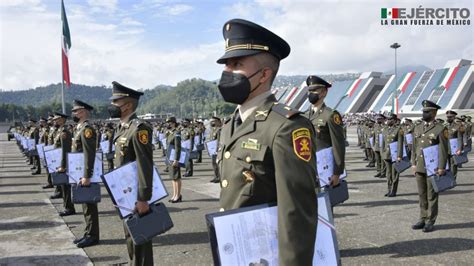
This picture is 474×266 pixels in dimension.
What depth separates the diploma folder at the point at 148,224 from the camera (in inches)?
169

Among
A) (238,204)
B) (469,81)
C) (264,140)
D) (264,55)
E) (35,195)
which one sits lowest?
(35,195)

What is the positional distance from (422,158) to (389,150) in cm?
365

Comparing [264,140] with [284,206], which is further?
[264,140]

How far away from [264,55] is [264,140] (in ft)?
1.70

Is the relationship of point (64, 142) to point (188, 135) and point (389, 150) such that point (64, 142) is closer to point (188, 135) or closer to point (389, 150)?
point (188, 135)

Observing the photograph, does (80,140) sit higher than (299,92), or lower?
lower

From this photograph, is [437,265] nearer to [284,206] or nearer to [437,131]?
[437,131]

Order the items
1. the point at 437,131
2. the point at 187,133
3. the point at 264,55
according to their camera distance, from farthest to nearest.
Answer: the point at 187,133
the point at 437,131
the point at 264,55

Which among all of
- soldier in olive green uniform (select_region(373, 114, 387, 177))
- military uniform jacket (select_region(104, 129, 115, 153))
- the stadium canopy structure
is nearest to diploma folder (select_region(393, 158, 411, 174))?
soldier in olive green uniform (select_region(373, 114, 387, 177))

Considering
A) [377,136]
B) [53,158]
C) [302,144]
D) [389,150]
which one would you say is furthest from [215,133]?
[302,144]

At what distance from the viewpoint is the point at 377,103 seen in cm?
6969

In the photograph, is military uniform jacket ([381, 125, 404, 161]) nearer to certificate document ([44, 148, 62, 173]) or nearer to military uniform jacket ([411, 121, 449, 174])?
military uniform jacket ([411, 121, 449, 174])

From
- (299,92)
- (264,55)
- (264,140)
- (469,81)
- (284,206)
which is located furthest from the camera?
(299,92)

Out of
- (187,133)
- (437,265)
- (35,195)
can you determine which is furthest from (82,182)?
(187,133)
